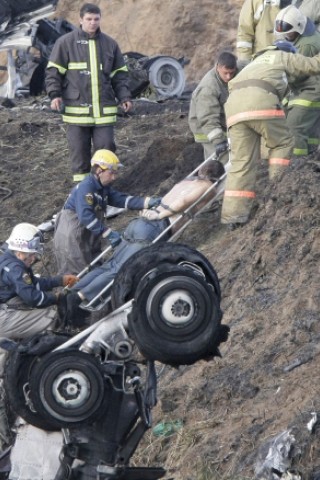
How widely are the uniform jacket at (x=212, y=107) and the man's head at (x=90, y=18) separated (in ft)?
4.64

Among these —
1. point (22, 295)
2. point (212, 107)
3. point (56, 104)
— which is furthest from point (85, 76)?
point (22, 295)

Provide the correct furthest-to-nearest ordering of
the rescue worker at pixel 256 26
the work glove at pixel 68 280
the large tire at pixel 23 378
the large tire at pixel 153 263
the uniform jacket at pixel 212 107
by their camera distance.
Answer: the rescue worker at pixel 256 26
the uniform jacket at pixel 212 107
the work glove at pixel 68 280
the large tire at pixel 23 378
the large tire at pixel 153 263

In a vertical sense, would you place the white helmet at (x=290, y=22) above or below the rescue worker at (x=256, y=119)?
above

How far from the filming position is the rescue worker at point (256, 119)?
1177 centimetres

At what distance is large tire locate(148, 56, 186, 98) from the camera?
64.6 ft

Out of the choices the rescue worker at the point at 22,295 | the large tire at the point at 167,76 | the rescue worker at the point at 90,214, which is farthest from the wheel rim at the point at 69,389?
the large tire at the point at 167,76

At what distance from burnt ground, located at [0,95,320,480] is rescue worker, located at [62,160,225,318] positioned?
570mm

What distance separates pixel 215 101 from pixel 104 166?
2053mm

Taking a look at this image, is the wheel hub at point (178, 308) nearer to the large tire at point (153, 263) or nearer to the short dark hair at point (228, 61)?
the large tire at point (153, 263)

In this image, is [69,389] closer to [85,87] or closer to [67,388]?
[67,388]

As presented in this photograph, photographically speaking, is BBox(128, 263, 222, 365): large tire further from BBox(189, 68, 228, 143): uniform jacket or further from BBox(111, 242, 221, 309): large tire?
BBox(189, 68, 228, 143): uniform jacket

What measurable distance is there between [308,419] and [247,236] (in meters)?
3.96

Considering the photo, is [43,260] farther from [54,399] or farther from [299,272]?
[54,399]

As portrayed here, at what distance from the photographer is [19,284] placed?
952 cm
